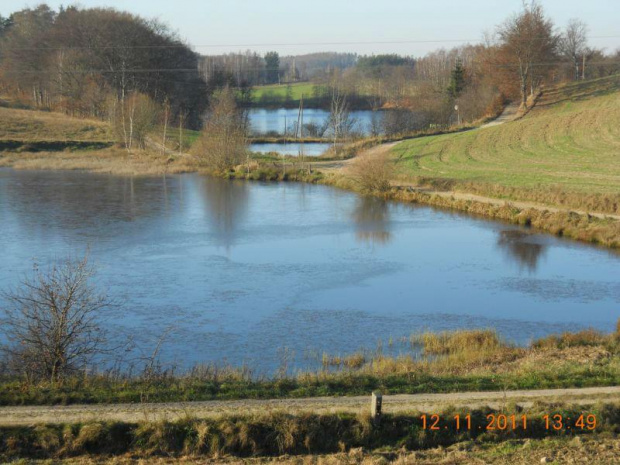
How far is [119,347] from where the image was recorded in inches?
573

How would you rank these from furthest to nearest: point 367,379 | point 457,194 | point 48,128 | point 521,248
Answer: point 48,128 < point 457,194 < point 521,248 < point 367,379

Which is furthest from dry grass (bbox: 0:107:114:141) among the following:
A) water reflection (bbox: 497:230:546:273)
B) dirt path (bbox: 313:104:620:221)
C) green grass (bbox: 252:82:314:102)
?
green grass (bbox: 252:82:314:102)

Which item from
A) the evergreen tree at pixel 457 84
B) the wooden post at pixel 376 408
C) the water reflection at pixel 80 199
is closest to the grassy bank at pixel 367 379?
the wooden post at pixel 376 408

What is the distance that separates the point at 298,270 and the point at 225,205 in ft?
43.2

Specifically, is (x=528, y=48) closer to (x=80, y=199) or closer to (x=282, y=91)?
(x=80, y=199)

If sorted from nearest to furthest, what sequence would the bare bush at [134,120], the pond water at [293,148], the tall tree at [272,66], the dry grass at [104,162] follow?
1. the dry grass at [104,162]
2. the bare bush at [134,120]
3. the pond water at [293,148]
4. the tall tree at [272,66]

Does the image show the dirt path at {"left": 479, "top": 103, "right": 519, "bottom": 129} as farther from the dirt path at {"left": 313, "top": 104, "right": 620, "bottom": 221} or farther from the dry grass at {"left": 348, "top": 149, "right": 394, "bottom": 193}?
the dry grass at {"left": 348, "top": 149, "right": 394, "bottom": 193}

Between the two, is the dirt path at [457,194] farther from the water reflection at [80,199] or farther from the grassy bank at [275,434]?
the grassy bank at [275,434]

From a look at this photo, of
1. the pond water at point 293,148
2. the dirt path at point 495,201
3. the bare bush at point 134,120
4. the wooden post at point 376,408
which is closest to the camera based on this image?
the wooden post at point 376,408

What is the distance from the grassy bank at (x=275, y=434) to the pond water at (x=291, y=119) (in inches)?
1925

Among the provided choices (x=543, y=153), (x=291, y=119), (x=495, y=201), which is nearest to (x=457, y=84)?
(x=543, y=153)

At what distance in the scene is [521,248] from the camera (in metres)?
24.6

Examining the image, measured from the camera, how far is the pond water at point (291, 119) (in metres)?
68.4

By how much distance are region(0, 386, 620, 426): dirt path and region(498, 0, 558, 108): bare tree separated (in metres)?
51.9
